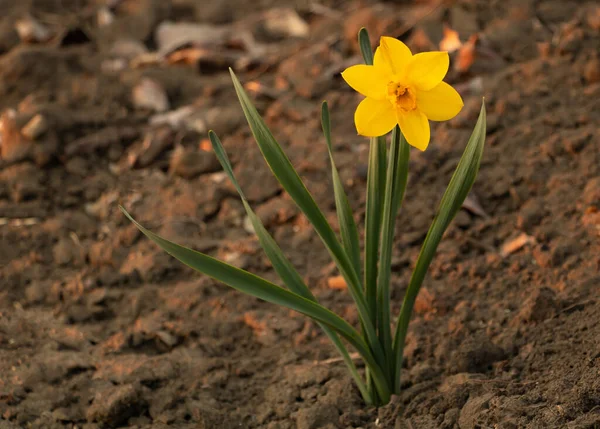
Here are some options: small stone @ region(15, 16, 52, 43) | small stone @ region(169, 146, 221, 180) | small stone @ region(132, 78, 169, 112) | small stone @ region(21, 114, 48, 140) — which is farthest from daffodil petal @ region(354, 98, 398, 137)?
small stone @ region(15, 16, 52, 43)

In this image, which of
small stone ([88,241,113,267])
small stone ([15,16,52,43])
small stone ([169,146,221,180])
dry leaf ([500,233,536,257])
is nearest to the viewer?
dry leaf ([500,233,536,257])

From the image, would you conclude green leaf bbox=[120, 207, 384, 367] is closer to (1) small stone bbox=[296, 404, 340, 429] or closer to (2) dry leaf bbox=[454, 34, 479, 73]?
(1) small stone bbox=[296, 404, 340, 429]

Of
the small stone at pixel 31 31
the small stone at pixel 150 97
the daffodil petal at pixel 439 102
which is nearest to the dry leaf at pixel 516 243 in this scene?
the daffodil petal at pixel 439 102

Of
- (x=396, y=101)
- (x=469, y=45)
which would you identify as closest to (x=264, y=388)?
(x=396, y=101)

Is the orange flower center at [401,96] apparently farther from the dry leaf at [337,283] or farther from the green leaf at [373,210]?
the dry leaf at [337,283]

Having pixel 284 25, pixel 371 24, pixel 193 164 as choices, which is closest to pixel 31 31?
pixel 284 25
